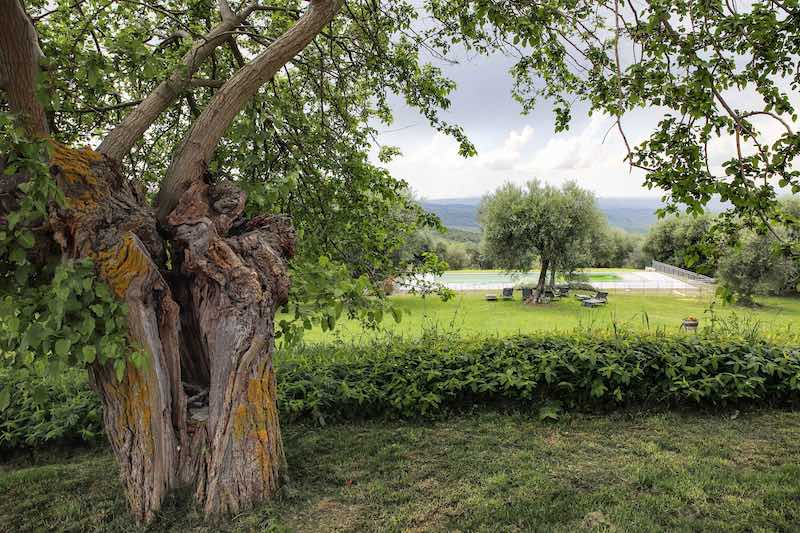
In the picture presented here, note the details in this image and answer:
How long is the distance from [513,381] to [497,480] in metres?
1.50

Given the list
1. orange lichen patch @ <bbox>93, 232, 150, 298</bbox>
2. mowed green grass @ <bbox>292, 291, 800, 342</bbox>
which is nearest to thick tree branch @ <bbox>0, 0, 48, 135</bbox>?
orange lichen patch @ <bbox>93, 232, 150, 298</bbox>

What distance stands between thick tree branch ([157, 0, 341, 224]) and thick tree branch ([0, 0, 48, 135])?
77 centimetres

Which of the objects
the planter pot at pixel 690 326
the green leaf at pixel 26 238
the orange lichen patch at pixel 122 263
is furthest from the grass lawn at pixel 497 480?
the planter pot at pixel 690 326

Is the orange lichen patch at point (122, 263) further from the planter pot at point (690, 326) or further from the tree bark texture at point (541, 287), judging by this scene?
the tree bark texture at point (541, 287)

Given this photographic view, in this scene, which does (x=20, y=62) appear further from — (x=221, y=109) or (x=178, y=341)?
(x=178, y=341)

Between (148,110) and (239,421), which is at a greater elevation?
(148,110)

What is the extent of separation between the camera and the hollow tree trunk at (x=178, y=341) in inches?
104

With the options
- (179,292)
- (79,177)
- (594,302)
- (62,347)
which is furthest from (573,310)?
(62,347)

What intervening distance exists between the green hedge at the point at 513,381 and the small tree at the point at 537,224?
16.9 meters

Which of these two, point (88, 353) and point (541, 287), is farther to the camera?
point (541, 287)

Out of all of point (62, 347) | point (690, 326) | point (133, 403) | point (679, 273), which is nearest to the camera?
point (62, 347)

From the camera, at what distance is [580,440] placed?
13.4ft

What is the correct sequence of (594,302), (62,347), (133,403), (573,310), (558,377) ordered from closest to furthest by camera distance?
(62,347) < (133,403) < (558,377) < (573,310) < (594,302)

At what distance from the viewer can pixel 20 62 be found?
2641 millimetres
